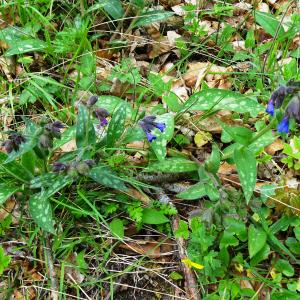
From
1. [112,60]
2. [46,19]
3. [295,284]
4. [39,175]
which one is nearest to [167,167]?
[39,175]

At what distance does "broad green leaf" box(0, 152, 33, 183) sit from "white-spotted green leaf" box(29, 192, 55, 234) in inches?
5.1

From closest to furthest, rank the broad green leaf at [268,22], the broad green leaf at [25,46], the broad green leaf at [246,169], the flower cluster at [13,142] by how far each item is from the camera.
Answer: the flower cluster at [13,142] < the broad green leaf at [246,169] < the broad green leaf at [25,46] < the broad green leaf at [268,22]

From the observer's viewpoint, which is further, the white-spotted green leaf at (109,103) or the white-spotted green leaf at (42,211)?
the white-spotted green leaf at (109,103)

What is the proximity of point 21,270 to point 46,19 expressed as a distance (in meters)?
1.63

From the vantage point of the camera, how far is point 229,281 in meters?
2.25

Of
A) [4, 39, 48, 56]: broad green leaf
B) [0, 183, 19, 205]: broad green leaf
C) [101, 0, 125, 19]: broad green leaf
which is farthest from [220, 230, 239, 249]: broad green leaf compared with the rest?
[101, 0, 125, 19]: broad green leaf

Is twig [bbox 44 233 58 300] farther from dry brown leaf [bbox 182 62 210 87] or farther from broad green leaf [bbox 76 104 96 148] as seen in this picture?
dry brown leaf [bbox 182 62 210 87]

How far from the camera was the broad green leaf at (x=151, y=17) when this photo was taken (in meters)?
3.26

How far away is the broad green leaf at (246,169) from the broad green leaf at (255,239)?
23cm

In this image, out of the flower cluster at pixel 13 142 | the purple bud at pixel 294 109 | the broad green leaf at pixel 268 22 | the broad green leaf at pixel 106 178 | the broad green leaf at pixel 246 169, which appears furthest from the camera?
the broad green leaf at pixel 268 22

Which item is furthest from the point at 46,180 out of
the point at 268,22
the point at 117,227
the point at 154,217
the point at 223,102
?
the point at 268,22

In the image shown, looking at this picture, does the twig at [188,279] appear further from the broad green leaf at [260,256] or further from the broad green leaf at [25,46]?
the broad green leaf at [25,46]

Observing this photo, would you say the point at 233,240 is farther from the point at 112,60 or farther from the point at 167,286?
the point at 112,60

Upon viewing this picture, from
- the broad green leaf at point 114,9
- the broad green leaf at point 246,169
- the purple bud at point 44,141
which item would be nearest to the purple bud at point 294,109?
the broad green leaf at point 246,169
